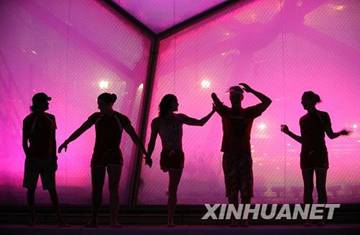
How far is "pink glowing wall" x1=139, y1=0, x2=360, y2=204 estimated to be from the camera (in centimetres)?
821

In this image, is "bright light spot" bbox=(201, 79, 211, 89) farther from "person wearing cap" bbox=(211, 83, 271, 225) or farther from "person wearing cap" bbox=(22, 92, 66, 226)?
"person wearing cap" bbox=(22, 92, 66, 226)

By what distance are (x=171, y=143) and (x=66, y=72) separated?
9.82 ft

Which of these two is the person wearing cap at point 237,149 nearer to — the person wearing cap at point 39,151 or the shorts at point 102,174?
the shorts at point 102,174

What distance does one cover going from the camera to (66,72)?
8.76 metres

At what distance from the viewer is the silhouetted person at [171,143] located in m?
6.45

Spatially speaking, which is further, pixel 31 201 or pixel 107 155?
pixel 31 201

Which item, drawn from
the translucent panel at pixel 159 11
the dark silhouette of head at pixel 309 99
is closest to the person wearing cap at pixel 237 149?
the dark silhouette of head at pixel 309 99

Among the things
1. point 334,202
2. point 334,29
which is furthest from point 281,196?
point 334,29

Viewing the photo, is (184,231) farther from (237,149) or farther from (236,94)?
(236,94)

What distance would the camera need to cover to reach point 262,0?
28.1 ft

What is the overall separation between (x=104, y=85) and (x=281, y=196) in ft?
10.5

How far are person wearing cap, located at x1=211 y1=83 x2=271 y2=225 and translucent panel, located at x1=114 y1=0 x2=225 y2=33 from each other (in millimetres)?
2706

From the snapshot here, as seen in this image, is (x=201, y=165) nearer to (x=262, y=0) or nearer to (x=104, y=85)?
(x=104, y=85)

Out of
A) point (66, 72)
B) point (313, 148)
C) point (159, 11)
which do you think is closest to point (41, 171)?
point (66, 72)
